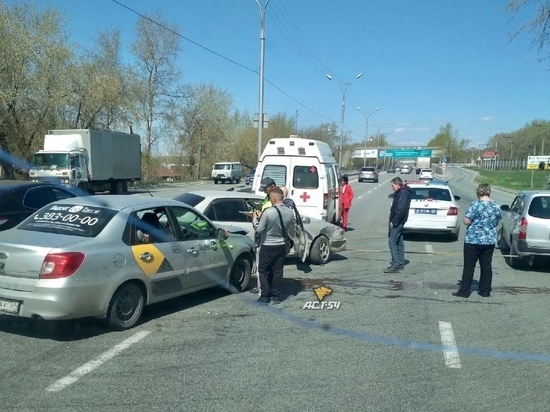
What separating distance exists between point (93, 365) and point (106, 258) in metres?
Answer: 1.19

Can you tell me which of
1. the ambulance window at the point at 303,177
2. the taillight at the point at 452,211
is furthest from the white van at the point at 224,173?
the ambulance window at the point at 303,177

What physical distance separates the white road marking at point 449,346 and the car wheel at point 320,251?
13.2 feet

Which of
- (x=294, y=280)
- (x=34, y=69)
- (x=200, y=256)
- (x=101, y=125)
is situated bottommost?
(x=294, y=280)

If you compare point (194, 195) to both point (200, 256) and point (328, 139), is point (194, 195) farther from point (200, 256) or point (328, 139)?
point (328, 139)

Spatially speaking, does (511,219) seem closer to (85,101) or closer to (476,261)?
(476,261)

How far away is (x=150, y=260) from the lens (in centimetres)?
665

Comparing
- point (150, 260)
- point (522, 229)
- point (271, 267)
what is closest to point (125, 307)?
point (150, 260)

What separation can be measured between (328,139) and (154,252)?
89310 millimetres

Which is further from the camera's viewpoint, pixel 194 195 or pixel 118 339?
pixel 194 195

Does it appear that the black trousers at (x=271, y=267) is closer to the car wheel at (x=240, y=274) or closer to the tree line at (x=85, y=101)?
the car wheel at (x=240, y=274)

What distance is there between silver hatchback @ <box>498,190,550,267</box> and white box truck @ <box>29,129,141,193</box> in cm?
2188

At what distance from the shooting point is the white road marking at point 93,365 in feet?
15.7

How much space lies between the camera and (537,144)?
9281 cm

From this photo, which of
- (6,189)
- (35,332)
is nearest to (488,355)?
(35,332)
